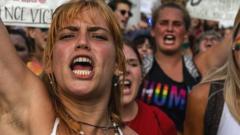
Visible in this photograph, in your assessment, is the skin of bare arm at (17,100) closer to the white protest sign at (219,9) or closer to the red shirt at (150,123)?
the red shirt at (150,123)

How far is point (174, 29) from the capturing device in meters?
4.75

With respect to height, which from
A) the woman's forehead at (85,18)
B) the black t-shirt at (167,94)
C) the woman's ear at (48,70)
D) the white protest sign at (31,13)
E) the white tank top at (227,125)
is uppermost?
the woman's forehead at (85,18)

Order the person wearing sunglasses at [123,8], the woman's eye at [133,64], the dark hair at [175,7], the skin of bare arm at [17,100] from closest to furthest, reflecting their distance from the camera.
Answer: the skin of bare arm at [17,100] → the woman's eye at [133,64] → the dark hair at [175,7] → the person wearing sunglasses at [123,8]

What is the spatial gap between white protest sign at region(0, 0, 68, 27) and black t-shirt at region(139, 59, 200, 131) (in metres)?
0.91

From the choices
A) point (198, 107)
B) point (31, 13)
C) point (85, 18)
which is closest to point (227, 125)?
point (198, 107)

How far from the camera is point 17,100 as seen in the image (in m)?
2.18

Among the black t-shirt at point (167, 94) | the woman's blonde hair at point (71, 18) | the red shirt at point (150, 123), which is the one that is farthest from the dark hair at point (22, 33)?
the woman's blonde hair at point (71, 18)

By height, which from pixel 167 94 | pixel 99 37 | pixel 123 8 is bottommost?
pixel 167 94

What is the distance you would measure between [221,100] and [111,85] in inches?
24.0

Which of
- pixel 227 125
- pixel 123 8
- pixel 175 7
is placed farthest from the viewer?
pixel 123 8

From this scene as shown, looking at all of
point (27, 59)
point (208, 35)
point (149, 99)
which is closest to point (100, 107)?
point (149, 99)

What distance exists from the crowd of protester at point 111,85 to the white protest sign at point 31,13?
0.53 metres

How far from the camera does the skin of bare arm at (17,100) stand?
2.17m

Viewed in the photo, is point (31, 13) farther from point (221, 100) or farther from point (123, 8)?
point (123, 8)
